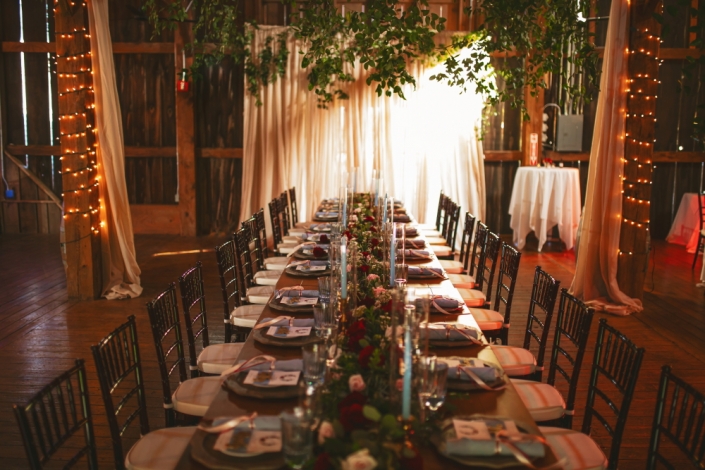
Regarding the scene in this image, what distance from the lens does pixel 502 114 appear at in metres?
8.77

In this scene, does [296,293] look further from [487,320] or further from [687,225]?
[687,225]

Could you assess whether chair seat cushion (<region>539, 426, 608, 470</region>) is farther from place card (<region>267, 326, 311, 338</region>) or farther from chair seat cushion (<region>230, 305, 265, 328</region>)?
chair seat cushion (<region>230, 305, 265, 328</region>)

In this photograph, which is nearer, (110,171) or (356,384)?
(356,384)

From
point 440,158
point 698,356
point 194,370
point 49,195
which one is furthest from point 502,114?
point 194,370

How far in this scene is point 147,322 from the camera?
528cm

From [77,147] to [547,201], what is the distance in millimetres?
4954

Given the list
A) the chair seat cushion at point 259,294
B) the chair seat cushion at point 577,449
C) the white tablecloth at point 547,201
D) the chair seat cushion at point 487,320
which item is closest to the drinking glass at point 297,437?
the chair seat cushion at point 577,449

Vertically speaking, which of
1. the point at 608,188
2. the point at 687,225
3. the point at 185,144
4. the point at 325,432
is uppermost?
the point at 185,144

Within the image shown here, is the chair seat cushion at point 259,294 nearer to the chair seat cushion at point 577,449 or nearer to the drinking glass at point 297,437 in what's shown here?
the chair seat cushion at point 577,449

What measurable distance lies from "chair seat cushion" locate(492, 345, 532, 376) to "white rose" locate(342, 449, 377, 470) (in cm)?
167

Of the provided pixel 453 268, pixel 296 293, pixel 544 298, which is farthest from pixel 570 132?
pixel 296 293

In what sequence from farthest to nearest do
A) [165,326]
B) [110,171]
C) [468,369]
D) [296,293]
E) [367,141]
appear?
1. [367,141]
2. [110,171]
3. [296,293]
4. [165,326]
5. [468,369]

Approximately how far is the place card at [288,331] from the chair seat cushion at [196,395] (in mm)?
272

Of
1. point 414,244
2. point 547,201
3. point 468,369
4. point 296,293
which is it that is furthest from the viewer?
point 547,201
